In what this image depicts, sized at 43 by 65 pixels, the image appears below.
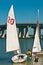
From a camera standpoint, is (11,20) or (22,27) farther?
(22,27)

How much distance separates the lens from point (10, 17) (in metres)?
33.3

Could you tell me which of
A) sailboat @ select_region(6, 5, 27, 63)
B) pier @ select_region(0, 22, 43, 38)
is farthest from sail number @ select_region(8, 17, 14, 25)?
pier @ select_region(0, 22, 43, 38)

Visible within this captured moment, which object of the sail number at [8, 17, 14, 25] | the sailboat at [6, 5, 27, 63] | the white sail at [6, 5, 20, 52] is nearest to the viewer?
the sail number at [8, 17, 14, 25]

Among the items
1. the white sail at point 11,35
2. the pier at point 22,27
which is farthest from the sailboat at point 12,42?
the pier at point 22,27

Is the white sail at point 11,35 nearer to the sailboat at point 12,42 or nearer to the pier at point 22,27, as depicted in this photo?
the sailboat at point 12,42

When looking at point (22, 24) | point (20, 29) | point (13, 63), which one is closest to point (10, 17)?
point (13, 63)

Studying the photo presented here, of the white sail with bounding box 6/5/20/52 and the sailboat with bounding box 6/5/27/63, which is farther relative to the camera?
the sailboat with bounding box 6/5/27/63

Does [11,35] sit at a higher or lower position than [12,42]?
higher

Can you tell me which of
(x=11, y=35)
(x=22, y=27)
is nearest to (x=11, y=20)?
(x=11, y=35)

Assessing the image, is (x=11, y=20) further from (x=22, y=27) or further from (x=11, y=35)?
(x=22, y=27)

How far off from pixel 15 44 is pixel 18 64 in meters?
2.50

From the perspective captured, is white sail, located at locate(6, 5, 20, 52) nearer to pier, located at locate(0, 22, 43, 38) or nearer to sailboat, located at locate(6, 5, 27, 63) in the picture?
sailboat, located at locate(6, 5, 27, 63)

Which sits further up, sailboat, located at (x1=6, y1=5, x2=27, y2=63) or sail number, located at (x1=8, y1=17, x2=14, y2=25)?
sail number, located at (x1=8, y1=17, x2=14, y2=25)

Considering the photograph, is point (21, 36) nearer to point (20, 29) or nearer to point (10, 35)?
point (20, 29)
